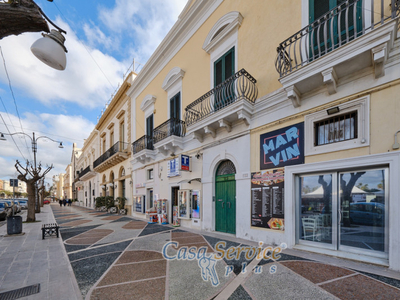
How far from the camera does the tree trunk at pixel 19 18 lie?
229 cm

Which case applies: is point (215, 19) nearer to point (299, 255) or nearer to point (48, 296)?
point (299, 255)

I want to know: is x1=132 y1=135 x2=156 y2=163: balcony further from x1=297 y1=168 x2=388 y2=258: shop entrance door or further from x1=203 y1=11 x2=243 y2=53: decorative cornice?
x1=297 y1=168 x2=388 y2=258: shop entrance door

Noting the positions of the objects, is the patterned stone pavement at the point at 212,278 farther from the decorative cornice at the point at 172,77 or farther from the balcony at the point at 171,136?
the decorative cornice at the point at 172,77

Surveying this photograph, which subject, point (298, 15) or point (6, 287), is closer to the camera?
point (6, 287)

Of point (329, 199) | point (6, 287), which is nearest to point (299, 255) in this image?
point (329, 199)

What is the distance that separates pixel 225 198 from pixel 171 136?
13.4 ft

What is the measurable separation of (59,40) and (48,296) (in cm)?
397

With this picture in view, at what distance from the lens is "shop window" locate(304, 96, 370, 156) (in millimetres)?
4691

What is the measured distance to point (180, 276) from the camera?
4086 mm

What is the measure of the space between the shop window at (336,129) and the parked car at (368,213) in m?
1.56

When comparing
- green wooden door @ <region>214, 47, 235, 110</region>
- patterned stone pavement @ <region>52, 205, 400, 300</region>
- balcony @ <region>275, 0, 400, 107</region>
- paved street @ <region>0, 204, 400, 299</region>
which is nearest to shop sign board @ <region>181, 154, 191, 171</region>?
green wooden door @ <region>214, 47, 235, 110</region>

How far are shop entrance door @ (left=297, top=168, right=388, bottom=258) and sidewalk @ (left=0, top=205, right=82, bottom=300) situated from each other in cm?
547

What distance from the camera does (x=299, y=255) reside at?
5094mm

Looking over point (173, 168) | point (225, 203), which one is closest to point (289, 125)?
point (225, 203)
